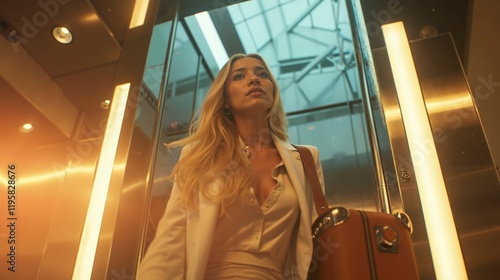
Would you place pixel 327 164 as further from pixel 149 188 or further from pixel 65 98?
pixel 65 98

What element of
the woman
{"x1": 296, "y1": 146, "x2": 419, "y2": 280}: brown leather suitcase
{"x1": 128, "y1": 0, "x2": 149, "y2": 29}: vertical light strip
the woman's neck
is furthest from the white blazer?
{"x1": 128, "y1": 0, "x2": 149, "y2": 29}: vertical light strip

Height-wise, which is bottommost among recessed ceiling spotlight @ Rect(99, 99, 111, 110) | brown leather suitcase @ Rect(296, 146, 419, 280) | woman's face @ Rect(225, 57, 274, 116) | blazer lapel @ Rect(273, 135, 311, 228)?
brown leather suitcase @ Rect(296, 146, 419, 280)

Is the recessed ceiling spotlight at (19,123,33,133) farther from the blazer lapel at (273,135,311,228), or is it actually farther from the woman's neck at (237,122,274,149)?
the blazer lapel at (273,135,311,228)

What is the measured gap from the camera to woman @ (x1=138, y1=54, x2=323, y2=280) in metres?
1.25

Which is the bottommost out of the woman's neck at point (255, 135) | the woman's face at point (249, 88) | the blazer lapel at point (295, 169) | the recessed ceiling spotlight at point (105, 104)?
the blazer lapel at point (295, 169)

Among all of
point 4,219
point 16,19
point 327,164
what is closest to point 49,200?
point 4,219

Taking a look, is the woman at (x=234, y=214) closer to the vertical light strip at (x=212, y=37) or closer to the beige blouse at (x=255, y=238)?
the beige blouse at (x=255, y=238)

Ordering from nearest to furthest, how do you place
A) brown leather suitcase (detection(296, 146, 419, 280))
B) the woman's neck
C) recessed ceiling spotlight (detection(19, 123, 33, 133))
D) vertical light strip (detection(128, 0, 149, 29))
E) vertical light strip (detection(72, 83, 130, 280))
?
brown leather suitcase (detection(296, 146, 419, 280))
vertical light strip (detection(72, 83, 130, 280))
the woman's neck
vertical light strip (detection(128, 0, 149, 29))
recessed ceiling spotlight (detection(19, 123, 33, 133))

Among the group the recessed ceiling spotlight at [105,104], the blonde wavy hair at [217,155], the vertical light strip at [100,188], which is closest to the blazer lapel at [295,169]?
the blonde wavy hair at [217,155]

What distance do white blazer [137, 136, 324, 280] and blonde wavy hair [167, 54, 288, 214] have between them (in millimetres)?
45

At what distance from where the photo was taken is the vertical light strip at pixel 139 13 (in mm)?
2459

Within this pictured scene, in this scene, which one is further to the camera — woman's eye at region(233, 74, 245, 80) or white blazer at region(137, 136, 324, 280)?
woman's eye at region(233, 74, 245, 80)

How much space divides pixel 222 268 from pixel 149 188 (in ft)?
2.51

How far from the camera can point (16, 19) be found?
9.66 feet
